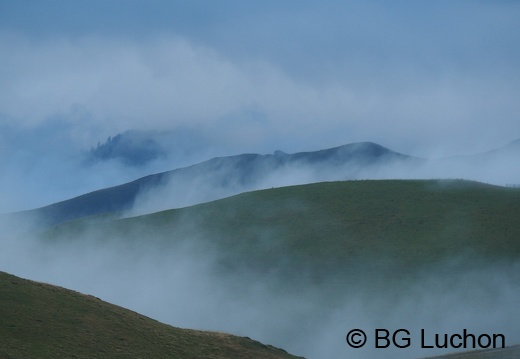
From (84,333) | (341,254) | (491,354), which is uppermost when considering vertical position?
(341,254)

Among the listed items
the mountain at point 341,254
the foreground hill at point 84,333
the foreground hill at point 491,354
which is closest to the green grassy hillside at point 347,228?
the mountain at point 341,254

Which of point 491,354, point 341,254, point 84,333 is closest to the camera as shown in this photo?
point 84,333

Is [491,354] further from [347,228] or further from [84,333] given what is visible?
[347,228]

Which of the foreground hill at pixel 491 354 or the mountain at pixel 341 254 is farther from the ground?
the mountain at pixel 341 254

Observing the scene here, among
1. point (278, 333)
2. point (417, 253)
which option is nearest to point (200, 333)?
point (278, 333)

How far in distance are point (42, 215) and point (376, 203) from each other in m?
120

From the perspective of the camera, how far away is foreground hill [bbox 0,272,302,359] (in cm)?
2964

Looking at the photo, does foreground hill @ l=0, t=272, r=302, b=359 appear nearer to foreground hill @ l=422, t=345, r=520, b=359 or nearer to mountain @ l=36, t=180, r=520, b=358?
foreground hill @ l=422, t=345, r=520, b=359

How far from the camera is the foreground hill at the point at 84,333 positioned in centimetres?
2964

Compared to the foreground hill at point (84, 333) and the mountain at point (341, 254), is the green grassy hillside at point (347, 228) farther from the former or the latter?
the foreground hill at point (84, 333)

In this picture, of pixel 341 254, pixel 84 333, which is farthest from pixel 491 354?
pixel 341 254

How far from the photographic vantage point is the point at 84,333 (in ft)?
104

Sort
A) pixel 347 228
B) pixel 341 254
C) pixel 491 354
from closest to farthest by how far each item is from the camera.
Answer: pixel 491 354 → pixel 341 254 → pixel 347 228

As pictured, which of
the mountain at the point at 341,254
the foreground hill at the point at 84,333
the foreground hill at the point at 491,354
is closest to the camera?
the foreground hill at the point at 84,333
